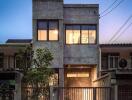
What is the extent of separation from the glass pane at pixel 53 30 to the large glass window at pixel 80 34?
1.33 meters

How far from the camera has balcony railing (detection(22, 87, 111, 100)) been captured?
101 ft

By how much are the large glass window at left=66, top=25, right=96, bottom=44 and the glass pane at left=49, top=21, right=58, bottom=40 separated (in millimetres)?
1330

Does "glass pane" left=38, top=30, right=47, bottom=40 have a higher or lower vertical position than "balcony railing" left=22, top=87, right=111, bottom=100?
higher

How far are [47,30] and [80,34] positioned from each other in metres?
3.33

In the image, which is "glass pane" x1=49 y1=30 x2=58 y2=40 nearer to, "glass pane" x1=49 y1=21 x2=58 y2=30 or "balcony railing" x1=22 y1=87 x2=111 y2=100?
"glass pane" x1=49 y1=21 x2=58 y2=30

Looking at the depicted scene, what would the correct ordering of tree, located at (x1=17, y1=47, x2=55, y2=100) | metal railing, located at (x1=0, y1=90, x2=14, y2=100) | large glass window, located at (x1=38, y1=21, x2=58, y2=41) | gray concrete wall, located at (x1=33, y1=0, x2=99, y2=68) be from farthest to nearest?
gray concrete wall, located at (x1=33, y1=0, x2=99, y2=68), large glass window, located at (x1=38, y1=21, x2=58, y2=41), tree, located at (x1=17, y1=47, x2=55, y2=100), metal railing, located at (x1=0, y1=90, x2=14, y2=100)

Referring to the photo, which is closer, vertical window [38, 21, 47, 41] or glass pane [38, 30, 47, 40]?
vertical window [38, 21, 47, 41]

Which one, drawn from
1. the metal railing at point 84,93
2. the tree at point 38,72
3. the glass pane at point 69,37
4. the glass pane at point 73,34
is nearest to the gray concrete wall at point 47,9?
the glass pane at point 73,34

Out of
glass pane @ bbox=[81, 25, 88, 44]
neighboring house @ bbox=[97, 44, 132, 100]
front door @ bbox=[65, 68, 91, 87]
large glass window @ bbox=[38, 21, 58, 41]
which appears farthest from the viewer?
front door @ bbox=[65, 68, 91, 87]

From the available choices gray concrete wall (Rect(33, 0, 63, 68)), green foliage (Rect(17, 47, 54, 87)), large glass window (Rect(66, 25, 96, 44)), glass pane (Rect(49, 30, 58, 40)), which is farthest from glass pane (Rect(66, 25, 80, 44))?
green foliage (Rect(17, 47, 54, 87))

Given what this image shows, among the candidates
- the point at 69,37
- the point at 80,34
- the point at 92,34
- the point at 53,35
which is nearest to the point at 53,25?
the point at 53,35

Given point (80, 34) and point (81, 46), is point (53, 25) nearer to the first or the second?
point (80, 34)

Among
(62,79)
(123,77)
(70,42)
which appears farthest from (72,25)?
(123,77)

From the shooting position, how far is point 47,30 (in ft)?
146
